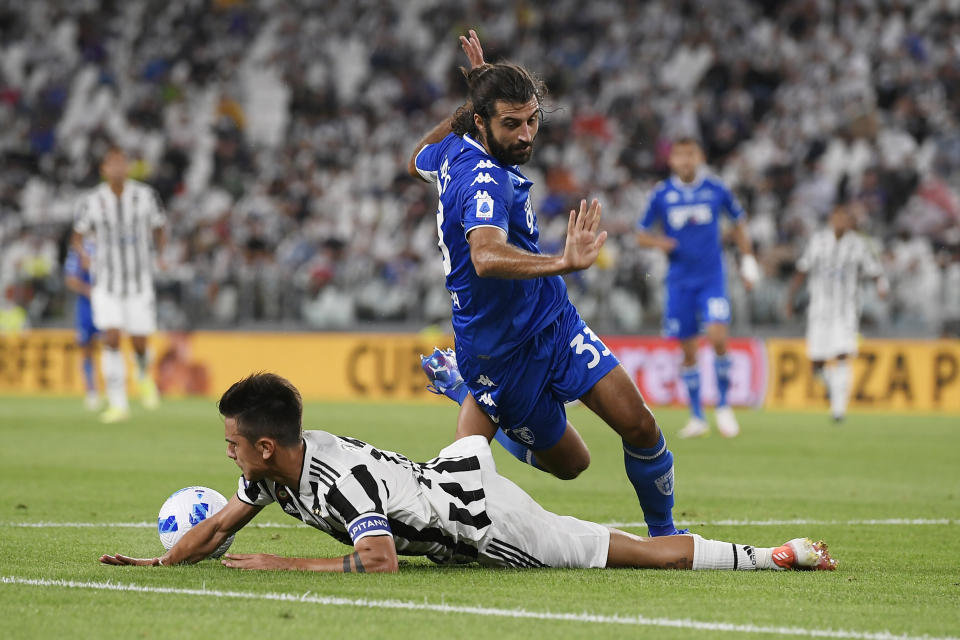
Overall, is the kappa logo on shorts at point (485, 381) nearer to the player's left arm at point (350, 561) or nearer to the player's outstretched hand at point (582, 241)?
the player's left arm at point (350, 561)

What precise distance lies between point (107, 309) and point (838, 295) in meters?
8.64

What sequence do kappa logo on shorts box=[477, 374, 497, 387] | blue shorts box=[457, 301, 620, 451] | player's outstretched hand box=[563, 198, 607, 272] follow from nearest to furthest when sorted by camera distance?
1. player's outstretched hand box=[563, 198, 607, 272]
2. blue shorts box=[457, 301, 620, 451]
3. kappa logo on shorts box=[477, 374, 497, 387]

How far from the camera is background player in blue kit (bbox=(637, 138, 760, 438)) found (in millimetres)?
13727

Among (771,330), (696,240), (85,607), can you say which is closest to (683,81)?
(771,330)

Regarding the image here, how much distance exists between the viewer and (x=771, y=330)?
19.4 metres

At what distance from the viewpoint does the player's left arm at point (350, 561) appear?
5.20 meters

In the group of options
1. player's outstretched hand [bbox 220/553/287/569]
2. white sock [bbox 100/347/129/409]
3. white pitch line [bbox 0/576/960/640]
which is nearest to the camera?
white pitch line [bbox 0/576/960/640]

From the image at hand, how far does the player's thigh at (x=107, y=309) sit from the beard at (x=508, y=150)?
9.95m

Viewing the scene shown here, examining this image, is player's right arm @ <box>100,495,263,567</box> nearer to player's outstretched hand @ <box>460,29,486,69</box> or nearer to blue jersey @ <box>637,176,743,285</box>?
player's outstretched hand @ <box>460,29,486,69</box>

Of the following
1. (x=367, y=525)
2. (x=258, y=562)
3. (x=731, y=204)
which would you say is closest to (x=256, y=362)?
(x=731, y=204)

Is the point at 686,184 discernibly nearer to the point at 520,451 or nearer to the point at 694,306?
the point at 694,306

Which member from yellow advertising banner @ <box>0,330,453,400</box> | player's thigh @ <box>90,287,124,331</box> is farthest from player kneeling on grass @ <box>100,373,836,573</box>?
yellow advertising banner @ <box>0,330,453,400</box>

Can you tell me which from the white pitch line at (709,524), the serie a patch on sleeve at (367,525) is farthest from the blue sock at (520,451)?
the serie a patch on sleeve at (367,525)

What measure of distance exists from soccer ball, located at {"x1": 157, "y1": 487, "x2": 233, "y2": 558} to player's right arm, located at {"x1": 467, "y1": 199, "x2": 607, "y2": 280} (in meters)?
1.63
